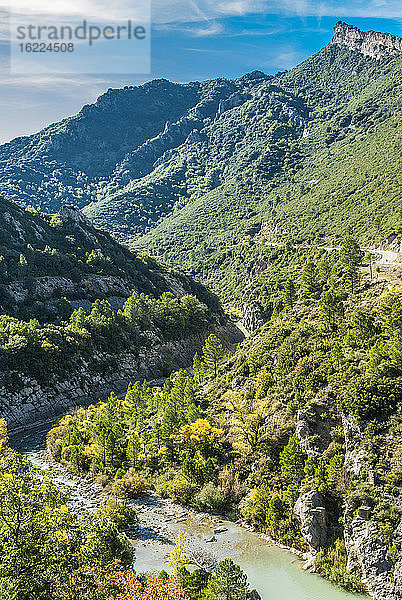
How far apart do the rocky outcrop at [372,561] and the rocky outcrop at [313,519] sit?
1903mm

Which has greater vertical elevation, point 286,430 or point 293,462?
point 286,430

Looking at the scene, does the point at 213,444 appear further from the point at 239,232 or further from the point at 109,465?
the point at 239,232

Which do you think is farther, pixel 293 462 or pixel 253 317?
pixel 253 317

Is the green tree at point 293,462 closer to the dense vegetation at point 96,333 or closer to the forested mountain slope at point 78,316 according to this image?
the forested mountain slope at point 78,316

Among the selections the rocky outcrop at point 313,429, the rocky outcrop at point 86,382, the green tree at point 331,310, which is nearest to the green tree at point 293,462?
the rocky outcrop at point 313,429

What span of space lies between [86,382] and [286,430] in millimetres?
45383

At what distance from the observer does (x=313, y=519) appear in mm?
26672

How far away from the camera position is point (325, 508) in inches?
1075

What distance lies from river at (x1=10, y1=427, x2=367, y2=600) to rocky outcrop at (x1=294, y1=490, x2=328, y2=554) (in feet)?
5.16

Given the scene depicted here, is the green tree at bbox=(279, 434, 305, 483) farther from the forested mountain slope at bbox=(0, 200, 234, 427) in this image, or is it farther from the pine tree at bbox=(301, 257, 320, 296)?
the forested mountain slope at bbox=(0, 200, 234, 427)

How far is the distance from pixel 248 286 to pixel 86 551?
403 feet

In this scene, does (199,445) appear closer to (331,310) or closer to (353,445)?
(353,445)

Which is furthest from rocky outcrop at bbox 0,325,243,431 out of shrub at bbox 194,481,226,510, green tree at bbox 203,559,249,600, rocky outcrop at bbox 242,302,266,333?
green tree at bbox 203,559,249,600

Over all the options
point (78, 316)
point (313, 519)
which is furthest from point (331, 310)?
point (78, 316)
